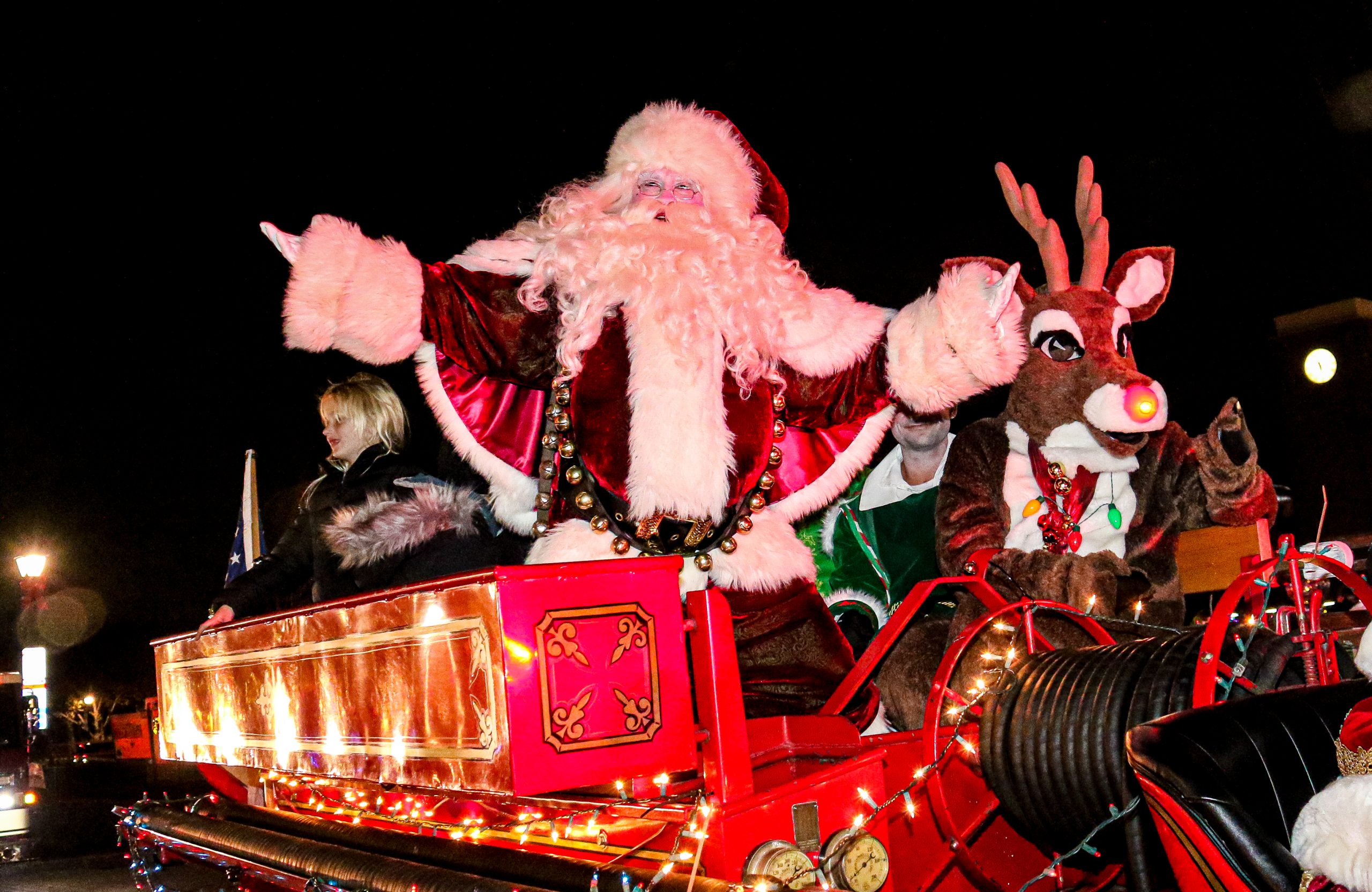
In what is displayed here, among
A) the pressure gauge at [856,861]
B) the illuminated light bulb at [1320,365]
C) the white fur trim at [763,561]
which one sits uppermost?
the illuminated light bulb at [1320,365]

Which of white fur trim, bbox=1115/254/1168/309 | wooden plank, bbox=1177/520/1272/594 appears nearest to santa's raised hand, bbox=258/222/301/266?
white fur trim, bbox=1115/254/1168/309

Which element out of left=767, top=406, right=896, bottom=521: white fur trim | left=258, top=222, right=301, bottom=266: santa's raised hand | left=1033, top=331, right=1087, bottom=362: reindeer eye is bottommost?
left=767, top=406, right=896, bottom=521: white fur trim

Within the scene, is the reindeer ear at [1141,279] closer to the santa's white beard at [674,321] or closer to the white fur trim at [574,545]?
the santa's white beard at [674,321]

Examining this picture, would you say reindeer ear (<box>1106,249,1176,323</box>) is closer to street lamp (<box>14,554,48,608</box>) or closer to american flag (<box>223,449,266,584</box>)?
american flag (<box>223,449,266,584</box>)

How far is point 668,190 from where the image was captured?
3164 millimetres

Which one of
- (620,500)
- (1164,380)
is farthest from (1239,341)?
(620,500)

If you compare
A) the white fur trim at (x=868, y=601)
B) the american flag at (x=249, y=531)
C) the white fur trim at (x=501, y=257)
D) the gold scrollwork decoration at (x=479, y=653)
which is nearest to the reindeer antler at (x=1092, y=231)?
the white fur trim at (x=868, y=601)

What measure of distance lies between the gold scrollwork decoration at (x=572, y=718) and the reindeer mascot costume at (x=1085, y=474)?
5.26 ft

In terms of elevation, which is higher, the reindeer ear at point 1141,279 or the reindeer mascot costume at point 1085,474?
the reindeer ear at point 1141,279

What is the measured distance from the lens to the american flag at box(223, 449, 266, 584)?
5957mm

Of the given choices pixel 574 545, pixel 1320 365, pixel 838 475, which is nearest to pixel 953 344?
pixel 838 475

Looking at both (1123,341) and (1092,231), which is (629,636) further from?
(1092,231)

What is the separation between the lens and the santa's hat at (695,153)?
3.19 m

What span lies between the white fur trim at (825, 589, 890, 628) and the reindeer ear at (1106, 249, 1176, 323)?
1.32m
